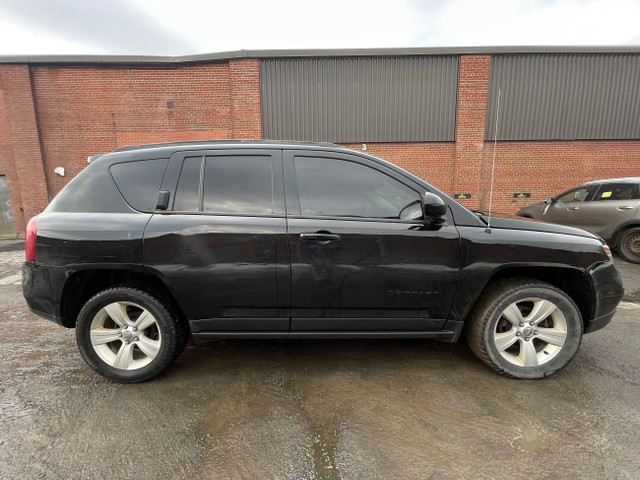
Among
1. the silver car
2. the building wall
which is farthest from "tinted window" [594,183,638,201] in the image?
the building wall

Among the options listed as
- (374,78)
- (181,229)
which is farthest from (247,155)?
(374,78)

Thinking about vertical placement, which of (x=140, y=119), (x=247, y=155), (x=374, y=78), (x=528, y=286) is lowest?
(x=528, y=286)

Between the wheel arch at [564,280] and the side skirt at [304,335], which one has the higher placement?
the wheel arch at [564,280]

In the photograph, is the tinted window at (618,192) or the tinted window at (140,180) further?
the tinted window at (618,192)

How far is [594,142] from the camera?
35.1 feet

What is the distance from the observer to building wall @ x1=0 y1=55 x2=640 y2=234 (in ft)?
33.4

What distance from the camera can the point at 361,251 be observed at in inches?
92.1

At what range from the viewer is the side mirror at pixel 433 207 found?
2.23 metres

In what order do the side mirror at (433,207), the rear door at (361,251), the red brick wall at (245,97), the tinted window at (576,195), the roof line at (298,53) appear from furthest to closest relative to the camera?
the red brick wall at (245,97) < the roof line at (298,53) < the tinted window at (576,195) < the rear door at (361,251) < the side mirror at (433,207)

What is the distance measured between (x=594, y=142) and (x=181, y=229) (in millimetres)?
13685

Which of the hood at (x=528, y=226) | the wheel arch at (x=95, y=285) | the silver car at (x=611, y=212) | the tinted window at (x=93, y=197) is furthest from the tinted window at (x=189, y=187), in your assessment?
the silver car at (x=611, y=212)

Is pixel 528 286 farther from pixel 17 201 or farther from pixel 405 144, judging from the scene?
pixel 17 201

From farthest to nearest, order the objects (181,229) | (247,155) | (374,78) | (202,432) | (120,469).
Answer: (374,78) → (247,155) → (181,229) → (202,432) → (120,469)

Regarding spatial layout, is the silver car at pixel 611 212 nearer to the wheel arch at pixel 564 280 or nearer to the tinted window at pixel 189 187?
the wheel arch at pixel 564 280
